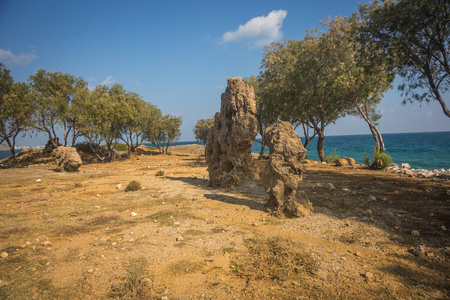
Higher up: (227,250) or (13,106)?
(13,106)

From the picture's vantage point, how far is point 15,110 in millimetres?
23891

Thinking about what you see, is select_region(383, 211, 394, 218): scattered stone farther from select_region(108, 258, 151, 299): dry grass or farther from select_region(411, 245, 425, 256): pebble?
select_region(108, 258, 151, 299): dry grass

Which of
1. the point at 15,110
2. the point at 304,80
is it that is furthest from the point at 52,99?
the point at 304,80

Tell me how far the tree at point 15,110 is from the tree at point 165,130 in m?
18.9

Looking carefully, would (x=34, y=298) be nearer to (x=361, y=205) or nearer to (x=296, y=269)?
(x=296, y=269)

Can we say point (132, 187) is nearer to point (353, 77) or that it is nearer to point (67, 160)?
point (67, 160)

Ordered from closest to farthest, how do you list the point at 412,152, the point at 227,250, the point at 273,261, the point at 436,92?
the point at 273,261, the point at 227,250, the point at 436,92, the point at 412,152

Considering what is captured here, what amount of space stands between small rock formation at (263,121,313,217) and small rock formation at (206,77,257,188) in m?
3.74

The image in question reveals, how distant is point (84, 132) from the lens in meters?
27.7

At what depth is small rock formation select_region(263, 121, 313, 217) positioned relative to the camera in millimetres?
7703

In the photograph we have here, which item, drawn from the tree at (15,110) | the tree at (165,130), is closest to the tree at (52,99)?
→ the tree at (15,110)

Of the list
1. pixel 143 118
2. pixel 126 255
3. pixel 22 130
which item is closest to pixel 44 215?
pixel 126 255

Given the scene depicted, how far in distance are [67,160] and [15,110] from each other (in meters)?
10.8

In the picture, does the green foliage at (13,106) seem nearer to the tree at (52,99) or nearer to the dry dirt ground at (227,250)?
the tree at (52,99)
